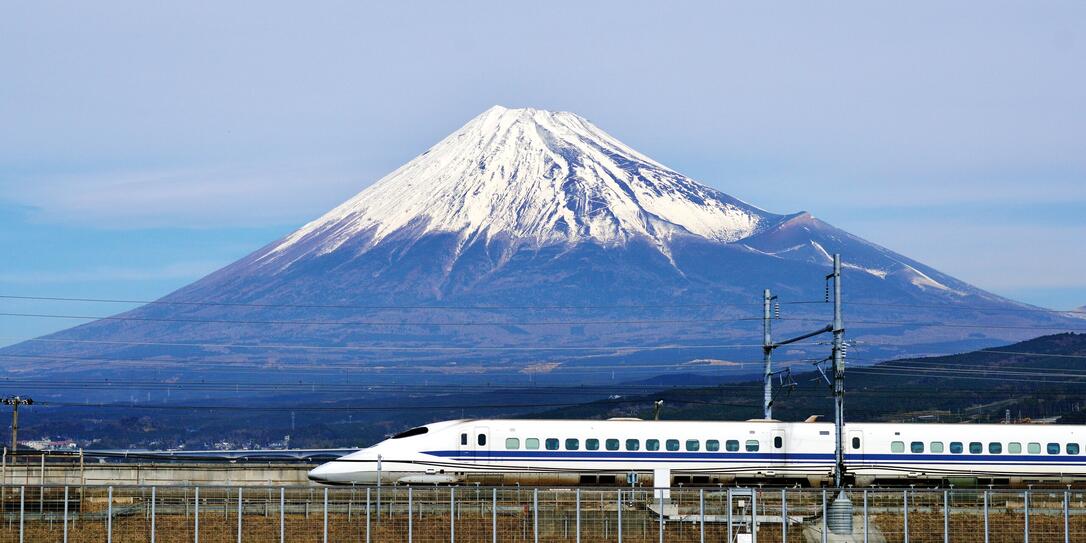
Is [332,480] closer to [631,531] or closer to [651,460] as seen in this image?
[651,460]

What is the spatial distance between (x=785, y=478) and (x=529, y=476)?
12.6 metres

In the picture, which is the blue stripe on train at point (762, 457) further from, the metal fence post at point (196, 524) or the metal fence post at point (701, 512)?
the metal fence post at point (196, 524)

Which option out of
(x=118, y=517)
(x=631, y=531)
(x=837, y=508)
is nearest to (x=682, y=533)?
(x=631, y=531)

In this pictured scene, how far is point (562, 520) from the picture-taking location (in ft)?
160

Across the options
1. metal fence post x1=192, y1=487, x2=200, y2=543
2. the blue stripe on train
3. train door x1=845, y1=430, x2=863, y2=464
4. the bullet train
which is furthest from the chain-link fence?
train door x1=845, y1=430, x2=863, y2=464

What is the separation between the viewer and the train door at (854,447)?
75.0 metres

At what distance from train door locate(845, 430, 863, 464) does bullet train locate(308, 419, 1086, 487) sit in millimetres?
48

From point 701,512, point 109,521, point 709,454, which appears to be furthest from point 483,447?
point 109,521

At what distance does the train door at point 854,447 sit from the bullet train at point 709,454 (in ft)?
0.16

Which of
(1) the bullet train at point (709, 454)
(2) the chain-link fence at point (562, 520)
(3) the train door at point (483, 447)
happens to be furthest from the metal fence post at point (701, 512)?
(3) the train door at point (483, 447)

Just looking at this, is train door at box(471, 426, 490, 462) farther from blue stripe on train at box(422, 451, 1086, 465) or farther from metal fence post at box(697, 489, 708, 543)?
metal fence post at box(697, 489, 708, 543)

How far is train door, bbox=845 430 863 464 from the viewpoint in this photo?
246 feet

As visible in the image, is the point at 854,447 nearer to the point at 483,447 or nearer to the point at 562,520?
the point at 483,447

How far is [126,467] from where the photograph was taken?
76.7 metres
